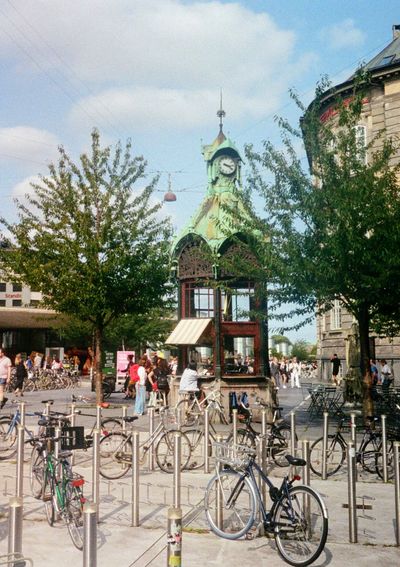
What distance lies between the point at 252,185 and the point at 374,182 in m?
2.83

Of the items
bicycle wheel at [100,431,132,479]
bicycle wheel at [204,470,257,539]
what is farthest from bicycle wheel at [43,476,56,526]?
bicycle wheel at [100,431,132,479]

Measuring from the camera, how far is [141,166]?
795 inches

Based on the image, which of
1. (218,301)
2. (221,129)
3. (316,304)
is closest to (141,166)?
(221,129)

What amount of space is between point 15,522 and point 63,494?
2.87 m

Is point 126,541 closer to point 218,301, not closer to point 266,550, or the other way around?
point 266,550

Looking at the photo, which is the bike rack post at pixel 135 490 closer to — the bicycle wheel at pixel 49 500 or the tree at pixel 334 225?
the bicycle wheel at pixel 49 500

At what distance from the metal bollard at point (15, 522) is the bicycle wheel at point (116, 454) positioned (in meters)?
5.64

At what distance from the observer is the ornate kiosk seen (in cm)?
1695

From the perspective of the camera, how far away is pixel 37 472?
24.5 feet

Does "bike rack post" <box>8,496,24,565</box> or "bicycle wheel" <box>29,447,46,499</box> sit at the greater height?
"bike rack post" <box>8,496,24,565</box>

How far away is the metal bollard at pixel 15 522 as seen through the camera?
3473 millimetres

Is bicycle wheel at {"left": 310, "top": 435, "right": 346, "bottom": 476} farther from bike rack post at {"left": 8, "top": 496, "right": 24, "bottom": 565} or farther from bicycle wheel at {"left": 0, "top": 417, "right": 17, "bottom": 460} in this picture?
bike rack post at {"left": 8, "top": 496, "right": 24, "bottom": 565}

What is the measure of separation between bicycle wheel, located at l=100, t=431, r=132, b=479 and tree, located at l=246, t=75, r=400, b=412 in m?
5.66

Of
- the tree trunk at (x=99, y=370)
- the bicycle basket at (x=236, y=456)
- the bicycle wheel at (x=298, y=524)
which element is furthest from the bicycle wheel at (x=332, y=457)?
the tree trunk at (x=99, y=370)
